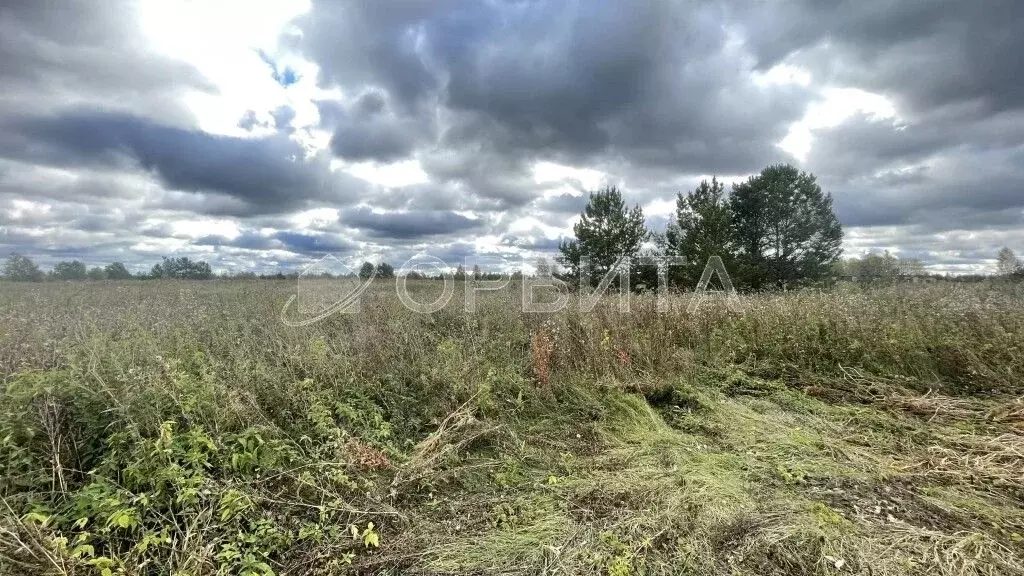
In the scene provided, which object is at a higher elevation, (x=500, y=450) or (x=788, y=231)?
(x=788, y=231)

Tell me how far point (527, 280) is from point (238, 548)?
27.2 feet

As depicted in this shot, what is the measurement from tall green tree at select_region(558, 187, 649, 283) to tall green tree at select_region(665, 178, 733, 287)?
7.28 ft

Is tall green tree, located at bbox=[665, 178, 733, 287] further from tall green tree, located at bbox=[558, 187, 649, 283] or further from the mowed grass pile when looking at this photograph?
the mowed grass pile

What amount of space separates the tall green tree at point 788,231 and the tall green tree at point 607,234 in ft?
16.8

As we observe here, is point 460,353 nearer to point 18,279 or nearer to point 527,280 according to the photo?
point 527,280

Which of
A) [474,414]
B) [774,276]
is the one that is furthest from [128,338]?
[774,276]

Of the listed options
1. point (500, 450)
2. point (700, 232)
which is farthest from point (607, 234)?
point (500, 450)

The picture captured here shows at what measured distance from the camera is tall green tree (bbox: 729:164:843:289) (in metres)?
18.5

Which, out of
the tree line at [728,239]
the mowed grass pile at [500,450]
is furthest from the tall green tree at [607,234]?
the mowed grass pile at [500,450]

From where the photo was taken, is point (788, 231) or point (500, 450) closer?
point (500, 450)

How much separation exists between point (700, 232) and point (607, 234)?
424 cm

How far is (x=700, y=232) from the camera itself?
18250 mm

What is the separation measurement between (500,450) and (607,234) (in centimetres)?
1556

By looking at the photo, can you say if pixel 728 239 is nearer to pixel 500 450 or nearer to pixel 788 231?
pixel 788 231
